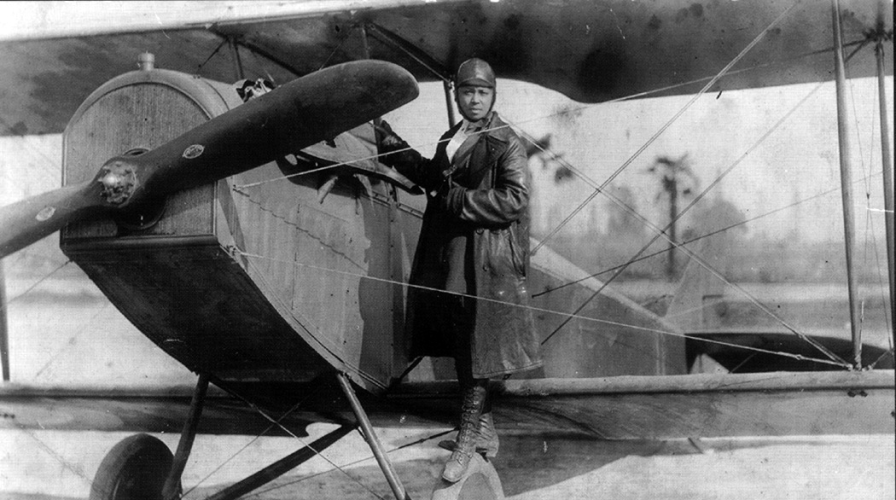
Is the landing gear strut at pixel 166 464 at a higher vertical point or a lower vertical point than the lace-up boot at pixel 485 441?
lower

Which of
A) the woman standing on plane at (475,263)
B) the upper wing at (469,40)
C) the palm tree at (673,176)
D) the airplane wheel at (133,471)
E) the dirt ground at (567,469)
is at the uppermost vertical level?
the palm tree at (673,176)

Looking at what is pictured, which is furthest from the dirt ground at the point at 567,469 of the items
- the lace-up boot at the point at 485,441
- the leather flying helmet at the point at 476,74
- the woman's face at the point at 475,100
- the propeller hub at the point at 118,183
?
the propeller hub at the point at 118,183

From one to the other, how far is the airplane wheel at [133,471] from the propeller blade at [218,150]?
1861 mm

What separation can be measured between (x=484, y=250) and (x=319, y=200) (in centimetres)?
83

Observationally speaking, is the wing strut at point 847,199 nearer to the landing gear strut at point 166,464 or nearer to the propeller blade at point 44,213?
the landing gear strut at point 166,464

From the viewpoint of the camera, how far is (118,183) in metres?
3.49

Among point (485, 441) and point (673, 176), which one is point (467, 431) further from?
point (673, 176)

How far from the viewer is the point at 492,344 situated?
4195 millimetres

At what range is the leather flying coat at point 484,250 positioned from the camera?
13.8 ft

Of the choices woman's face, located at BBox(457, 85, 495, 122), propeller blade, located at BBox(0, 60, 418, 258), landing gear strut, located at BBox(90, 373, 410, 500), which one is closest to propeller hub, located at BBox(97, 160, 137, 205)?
propeller blade, located at BBox(0, 60, 418, 258)

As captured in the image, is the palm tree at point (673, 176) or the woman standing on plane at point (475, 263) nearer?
the woman standing on plane at point (475, 263)

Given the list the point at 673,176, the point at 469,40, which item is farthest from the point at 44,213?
the point at 673,176

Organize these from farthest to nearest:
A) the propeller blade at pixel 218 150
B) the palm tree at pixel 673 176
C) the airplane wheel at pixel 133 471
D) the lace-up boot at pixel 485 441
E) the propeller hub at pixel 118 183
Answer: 1. the palm tree at pixel 673 176
2. the airplane wheel at pixel 133 471
3. the lace-up boot at pixel 485 441
4. the propeller hub at pixel 118 183
5. the propeller blade at pixel 218 150

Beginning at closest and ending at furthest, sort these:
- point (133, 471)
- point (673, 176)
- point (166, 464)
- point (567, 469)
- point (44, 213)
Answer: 1. point (44, 213)
2. point (133, 471)
3. point (166, 464)
4. point (567, 469)
5. point (673, 176)
